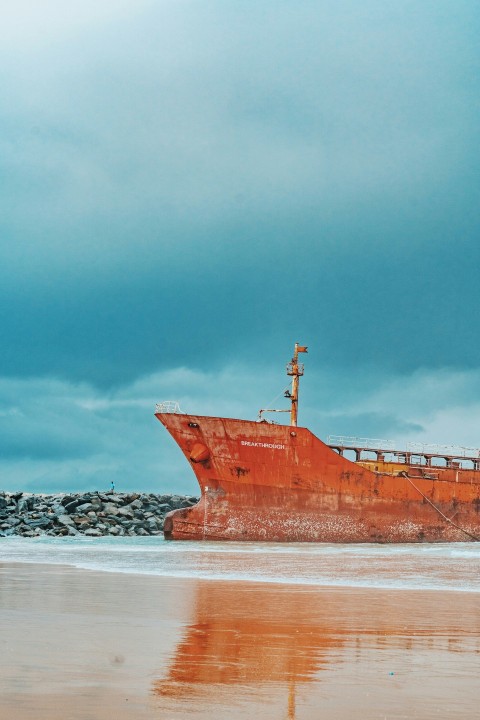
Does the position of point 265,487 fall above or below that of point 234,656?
above

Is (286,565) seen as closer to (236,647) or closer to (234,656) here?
(236,647)

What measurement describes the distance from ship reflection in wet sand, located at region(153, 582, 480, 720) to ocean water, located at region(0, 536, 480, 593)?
141 inches

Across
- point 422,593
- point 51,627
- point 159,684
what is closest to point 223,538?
point 422,593

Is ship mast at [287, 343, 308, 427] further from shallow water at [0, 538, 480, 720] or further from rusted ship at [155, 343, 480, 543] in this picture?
shallow water at [0, 538, 480, 720]

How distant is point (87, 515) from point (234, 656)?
31.5m

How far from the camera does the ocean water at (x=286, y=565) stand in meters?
13.2

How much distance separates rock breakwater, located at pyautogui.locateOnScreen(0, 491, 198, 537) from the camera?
33.8m

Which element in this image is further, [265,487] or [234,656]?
[265,487]

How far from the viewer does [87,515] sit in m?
36.1

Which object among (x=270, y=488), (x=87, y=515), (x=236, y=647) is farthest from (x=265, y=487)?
(x=236, y=647)

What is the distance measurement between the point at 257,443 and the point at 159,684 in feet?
75.3

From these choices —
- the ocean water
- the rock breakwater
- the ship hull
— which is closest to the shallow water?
the ocean water

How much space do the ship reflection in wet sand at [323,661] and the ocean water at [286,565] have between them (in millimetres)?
3591

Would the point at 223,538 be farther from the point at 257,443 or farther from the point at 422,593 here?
the point at 422,593
